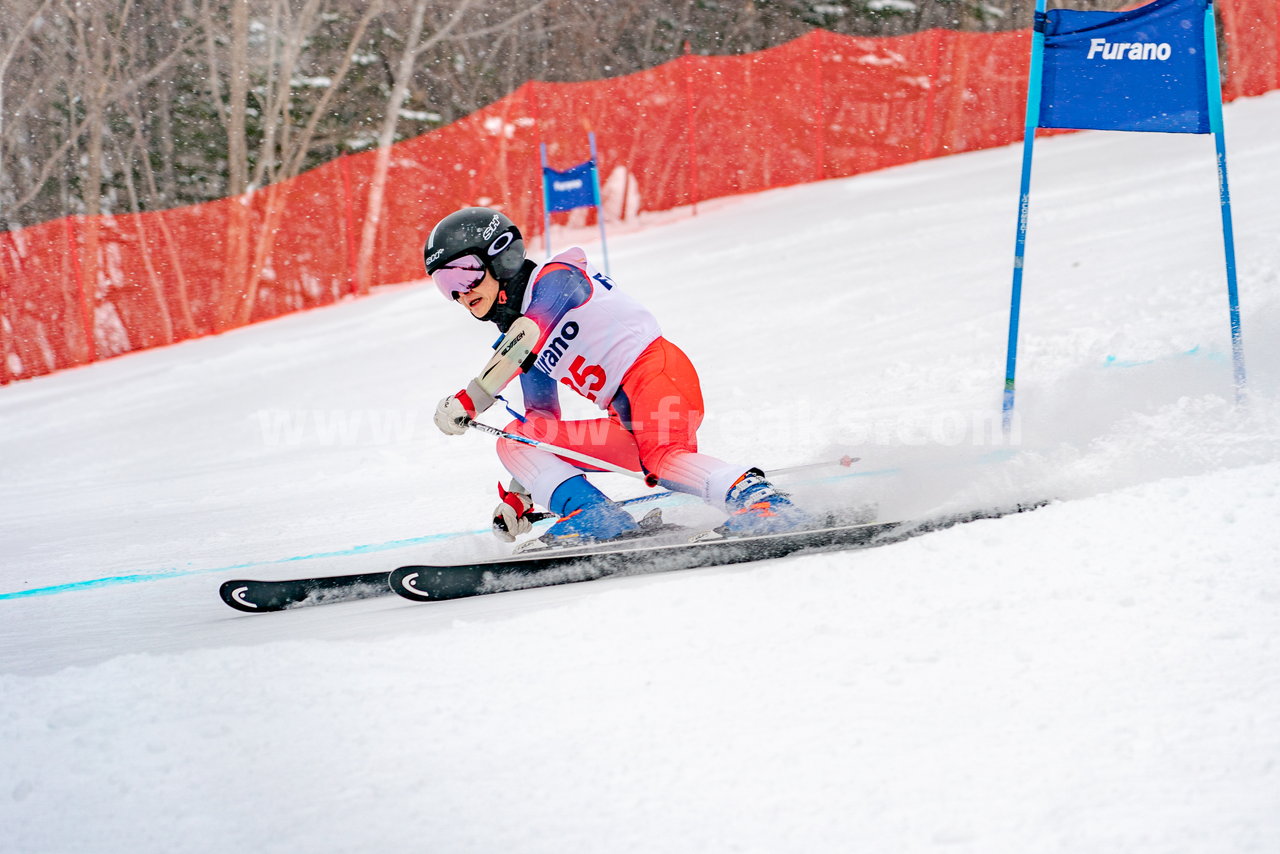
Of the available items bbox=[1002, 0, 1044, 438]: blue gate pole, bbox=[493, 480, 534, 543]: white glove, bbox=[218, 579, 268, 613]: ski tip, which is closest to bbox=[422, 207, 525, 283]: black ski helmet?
bbox=[493, 480, 534, 543]: white glove

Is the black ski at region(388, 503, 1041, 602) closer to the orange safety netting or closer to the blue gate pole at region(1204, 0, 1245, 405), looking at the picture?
the blue gate pole at region(1204, 0, 1245, 405)

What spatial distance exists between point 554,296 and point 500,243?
29 centimetres

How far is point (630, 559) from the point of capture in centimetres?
385

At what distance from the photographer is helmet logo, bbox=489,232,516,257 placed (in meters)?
3.96

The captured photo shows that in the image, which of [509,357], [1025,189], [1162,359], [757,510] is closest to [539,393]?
[509,357]

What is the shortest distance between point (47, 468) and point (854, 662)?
730cm

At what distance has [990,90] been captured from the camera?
1550 centimetres

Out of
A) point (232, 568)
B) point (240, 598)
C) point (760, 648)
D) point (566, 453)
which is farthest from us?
point (232, 568)

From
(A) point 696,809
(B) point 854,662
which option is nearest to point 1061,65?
(B) point 854,662

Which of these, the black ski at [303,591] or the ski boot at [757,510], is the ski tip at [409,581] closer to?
the black ski at [303,591]

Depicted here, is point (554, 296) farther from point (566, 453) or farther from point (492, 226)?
point (566, 453)

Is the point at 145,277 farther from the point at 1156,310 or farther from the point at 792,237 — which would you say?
the point at 1156,310

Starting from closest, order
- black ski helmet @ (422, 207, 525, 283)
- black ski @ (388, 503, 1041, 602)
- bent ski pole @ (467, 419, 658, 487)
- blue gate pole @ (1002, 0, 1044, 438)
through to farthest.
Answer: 1. black ski @ (388, 503, 1041, 602)
2. black ski helmet @ (422, 207, 525, 283)
3. bent ski pole @ (467, 419, 658, 487)
4. blue gate pole @ (1002, 0, 1044, 438)

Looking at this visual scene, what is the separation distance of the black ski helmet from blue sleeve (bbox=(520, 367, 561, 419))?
0.47 meters
